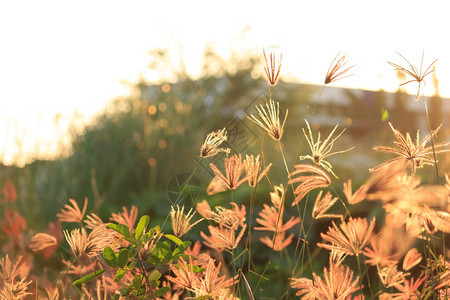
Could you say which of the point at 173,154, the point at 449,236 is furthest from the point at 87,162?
the point at 449,236

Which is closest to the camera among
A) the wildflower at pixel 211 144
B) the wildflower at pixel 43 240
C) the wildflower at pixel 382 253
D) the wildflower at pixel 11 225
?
the wildflower at pixel 211 144

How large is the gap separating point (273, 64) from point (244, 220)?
34 cm

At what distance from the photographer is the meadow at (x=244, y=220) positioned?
39.2 inches

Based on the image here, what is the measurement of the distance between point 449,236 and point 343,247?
1858mm

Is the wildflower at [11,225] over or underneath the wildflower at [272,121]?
underneath

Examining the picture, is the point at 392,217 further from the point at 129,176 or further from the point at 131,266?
the point at 129,176

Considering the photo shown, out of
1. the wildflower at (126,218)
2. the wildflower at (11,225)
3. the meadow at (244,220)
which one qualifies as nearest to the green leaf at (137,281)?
the meadow at (244,220)

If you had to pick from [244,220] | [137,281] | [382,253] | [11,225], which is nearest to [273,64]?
[244,220]

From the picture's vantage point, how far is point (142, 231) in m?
0.99

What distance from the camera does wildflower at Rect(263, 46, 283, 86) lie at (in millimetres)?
1000

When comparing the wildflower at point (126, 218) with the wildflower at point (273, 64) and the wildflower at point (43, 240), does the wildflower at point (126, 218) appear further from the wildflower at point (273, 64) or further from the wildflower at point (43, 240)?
the wildflower at point (273, 64)

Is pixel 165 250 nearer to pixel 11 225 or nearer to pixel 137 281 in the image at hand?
pixel 137 281

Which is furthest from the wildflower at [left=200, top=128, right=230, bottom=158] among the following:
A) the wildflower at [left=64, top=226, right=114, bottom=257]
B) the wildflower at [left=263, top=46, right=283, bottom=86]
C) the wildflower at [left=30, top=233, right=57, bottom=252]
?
the wildflower at [left=30, top=233, right=57, bottom=252]

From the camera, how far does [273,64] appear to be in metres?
1.01
